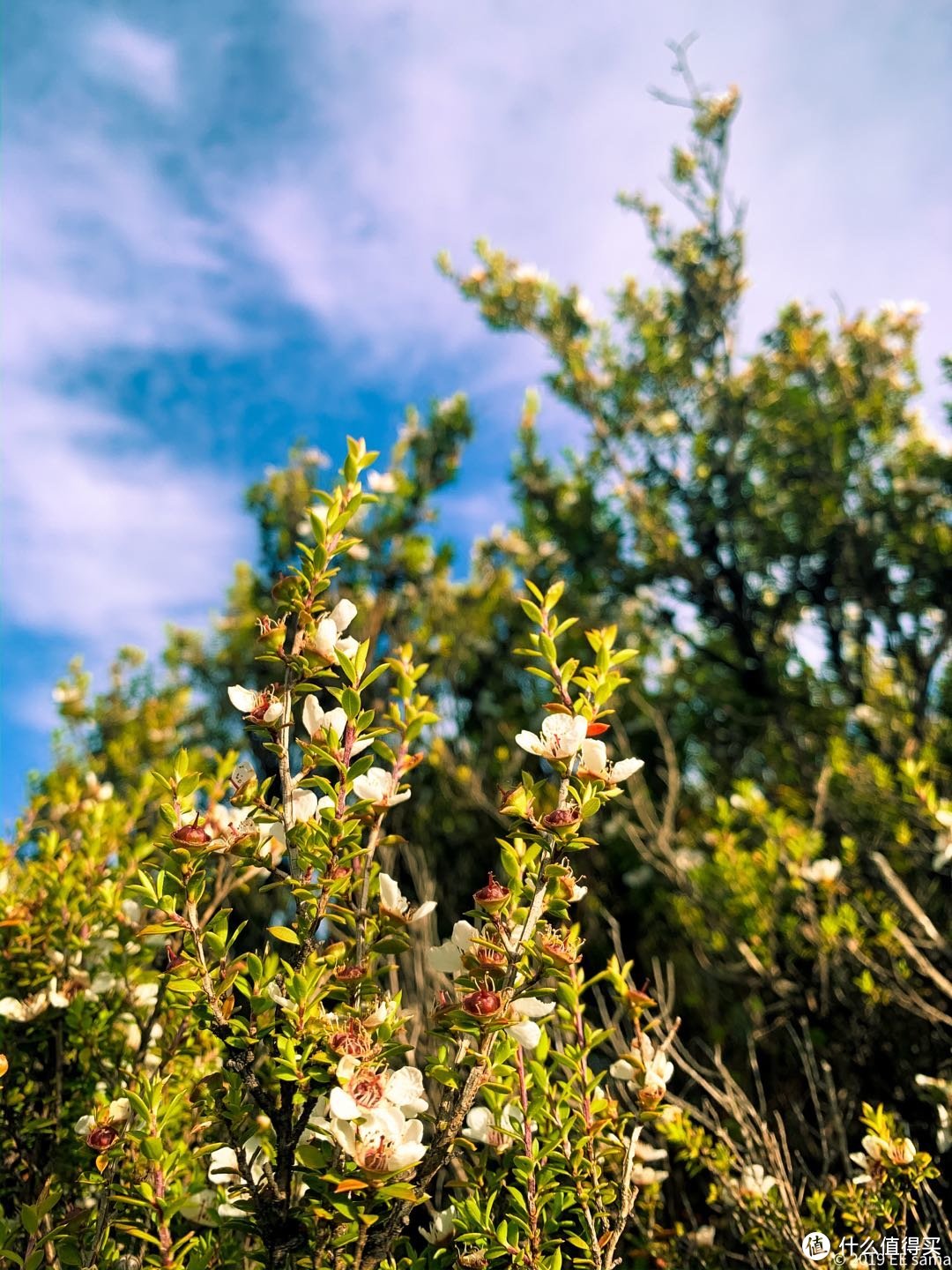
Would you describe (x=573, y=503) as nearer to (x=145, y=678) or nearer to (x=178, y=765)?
(x=145, y=678)

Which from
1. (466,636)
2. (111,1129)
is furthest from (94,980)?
(466,636)

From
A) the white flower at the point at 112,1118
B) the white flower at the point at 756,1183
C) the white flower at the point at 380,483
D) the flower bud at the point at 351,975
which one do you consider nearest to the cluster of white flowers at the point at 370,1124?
the flower bud at the point at 351,975

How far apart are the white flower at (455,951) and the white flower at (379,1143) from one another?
0.26 metres

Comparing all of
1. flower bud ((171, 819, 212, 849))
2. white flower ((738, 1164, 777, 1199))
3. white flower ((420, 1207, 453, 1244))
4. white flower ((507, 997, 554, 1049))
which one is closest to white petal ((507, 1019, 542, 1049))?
white flower ((507, 997, 554, 1049))

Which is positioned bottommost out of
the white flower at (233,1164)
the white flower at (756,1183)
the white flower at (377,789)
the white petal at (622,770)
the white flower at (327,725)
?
the white flower at (756,1183)

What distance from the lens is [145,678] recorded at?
22.0 feet

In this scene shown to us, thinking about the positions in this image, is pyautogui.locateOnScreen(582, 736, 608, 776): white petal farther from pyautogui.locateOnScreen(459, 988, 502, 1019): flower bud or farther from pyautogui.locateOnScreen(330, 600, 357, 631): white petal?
pyautogui.locateOnScreen(330, 600, 357, 631): white petal

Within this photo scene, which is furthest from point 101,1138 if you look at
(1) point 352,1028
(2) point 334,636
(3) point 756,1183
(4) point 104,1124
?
(3) point 756,1183

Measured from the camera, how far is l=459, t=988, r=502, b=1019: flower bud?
1.31 metres

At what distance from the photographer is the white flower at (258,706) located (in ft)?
5.00

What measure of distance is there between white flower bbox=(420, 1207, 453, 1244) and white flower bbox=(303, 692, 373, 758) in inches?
37.1

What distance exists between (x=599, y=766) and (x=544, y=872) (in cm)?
21

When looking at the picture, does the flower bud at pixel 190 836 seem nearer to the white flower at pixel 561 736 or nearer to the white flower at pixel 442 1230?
the white flower at pixel 561 736

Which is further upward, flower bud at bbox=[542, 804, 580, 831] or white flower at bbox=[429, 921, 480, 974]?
flower bud at bbox=[542, 804, 580, 831]
